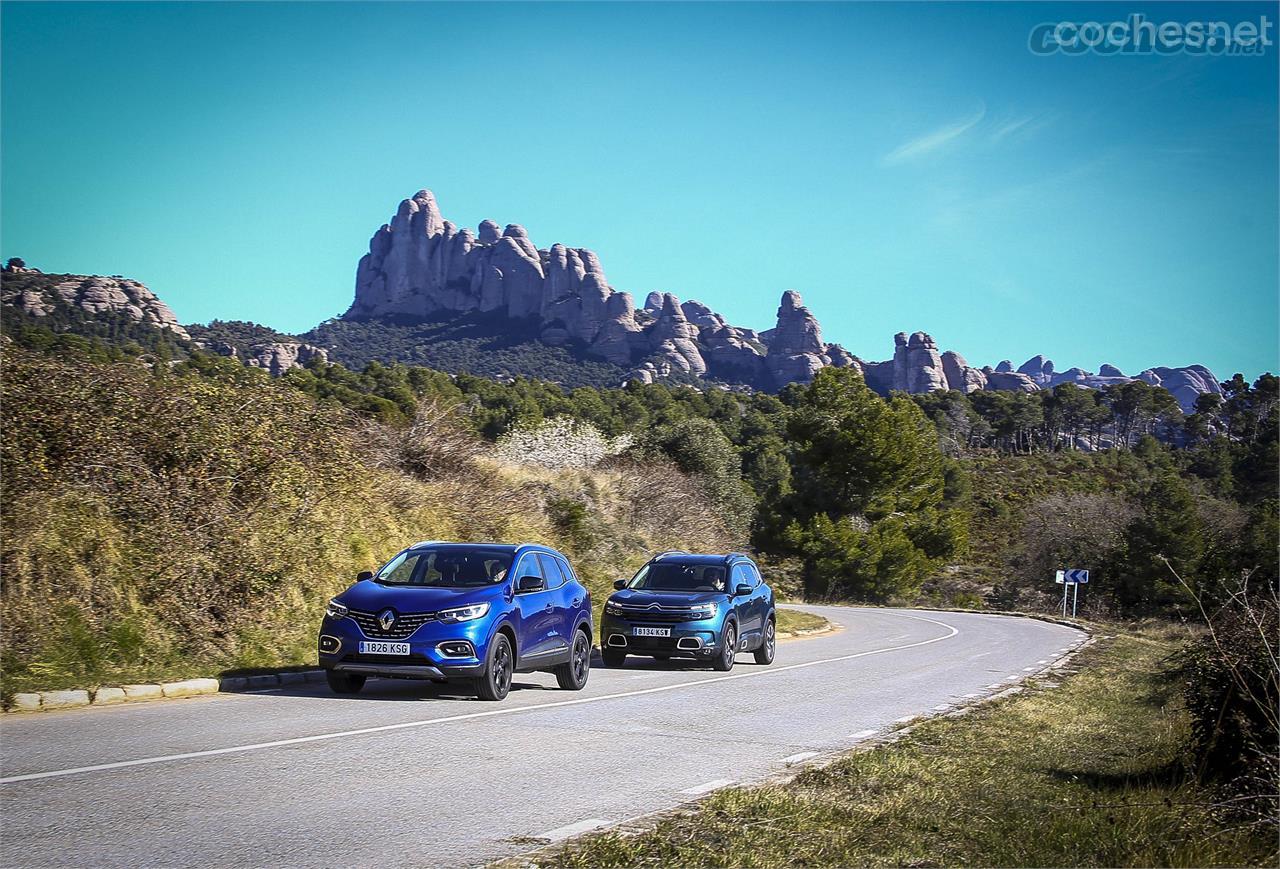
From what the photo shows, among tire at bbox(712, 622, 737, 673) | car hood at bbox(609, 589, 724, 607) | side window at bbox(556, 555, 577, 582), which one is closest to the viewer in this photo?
side window at bbox(556, 555, 577, 582)

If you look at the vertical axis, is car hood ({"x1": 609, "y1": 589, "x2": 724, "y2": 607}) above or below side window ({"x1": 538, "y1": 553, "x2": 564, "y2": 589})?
below

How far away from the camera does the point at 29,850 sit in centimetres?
533

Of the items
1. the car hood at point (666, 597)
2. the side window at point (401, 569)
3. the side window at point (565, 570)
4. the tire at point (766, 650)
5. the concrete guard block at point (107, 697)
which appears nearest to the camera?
the concrete guard block at point (107, 697)

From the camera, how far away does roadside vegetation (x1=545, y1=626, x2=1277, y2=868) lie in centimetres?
561

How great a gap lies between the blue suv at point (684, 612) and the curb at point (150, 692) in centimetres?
487

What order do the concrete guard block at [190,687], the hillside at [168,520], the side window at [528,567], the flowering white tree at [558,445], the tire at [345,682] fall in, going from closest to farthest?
the concrete guard block at [190,687] → the tire at [345,682] → the hillside at [168,520] → the side window at [528,567] → the flowering white tree at [558,445]

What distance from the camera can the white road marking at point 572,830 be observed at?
5.95m

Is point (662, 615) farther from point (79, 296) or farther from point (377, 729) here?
point (79, 296)

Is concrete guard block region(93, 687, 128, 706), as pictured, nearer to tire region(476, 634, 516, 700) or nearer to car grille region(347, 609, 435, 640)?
car grille region(347, 609, 435, 640)

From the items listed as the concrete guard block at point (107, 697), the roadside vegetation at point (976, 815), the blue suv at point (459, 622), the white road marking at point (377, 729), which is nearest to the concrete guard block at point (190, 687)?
the concrete guard block at point (107, 697)

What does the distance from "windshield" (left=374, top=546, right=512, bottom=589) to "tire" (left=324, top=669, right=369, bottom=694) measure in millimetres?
1103

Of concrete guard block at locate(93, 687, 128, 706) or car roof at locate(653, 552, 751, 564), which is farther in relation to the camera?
car roof at locate(653, 552, 751, 564)

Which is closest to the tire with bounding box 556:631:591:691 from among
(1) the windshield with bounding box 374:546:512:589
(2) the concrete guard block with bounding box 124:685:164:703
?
(1) the windshield with bounding box 374:546:512:589

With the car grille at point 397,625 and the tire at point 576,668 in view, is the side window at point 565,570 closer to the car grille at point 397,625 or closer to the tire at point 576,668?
the tire at point 576,668
